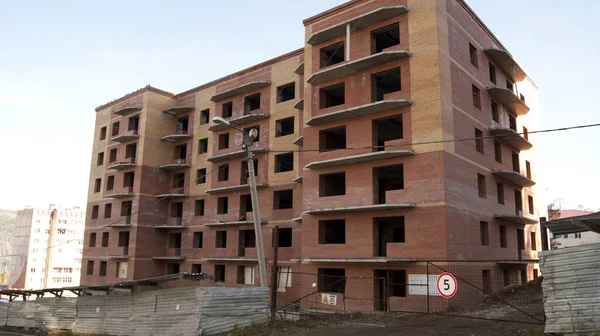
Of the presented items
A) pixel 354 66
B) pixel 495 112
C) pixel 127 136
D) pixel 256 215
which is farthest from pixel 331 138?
pixel 127 136

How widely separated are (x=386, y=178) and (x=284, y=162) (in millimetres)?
10010

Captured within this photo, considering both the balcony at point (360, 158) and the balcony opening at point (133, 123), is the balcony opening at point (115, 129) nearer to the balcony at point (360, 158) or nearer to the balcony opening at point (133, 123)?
the balcony opening at point (133, 123)

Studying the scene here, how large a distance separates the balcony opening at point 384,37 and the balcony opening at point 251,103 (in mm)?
13119

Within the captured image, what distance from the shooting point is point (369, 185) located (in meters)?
26.7

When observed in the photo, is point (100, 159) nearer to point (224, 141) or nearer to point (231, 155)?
point (224, 141)

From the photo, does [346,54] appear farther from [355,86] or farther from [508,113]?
[508,113]

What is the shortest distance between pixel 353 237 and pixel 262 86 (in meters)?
17.6

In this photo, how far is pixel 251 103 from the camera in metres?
41.8

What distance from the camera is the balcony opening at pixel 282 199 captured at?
1457 inches

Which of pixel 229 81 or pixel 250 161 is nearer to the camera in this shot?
pixel 250 161

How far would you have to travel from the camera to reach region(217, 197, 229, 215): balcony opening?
41125 millimetres

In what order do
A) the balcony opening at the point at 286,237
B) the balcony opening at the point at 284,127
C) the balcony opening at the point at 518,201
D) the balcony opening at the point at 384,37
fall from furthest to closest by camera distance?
1. the balcony opening at the point at 284,127
2. the balcony opening at the point at 286,237
3. the balcony opening at the point at 518,201
4. the balcony opening at the point at 384,37

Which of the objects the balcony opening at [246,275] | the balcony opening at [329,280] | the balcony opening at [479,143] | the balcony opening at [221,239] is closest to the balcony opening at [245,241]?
the balcony opening at [246,275]

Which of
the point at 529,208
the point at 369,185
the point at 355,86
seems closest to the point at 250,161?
the point at 369,185
